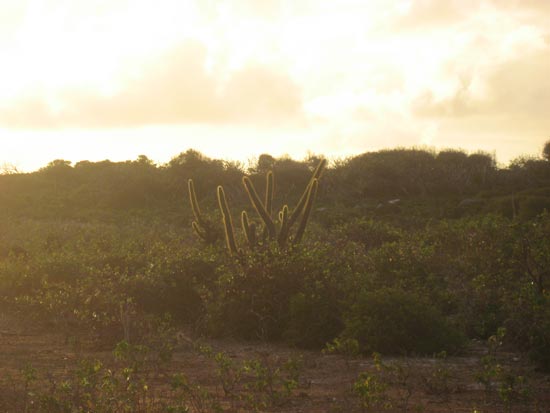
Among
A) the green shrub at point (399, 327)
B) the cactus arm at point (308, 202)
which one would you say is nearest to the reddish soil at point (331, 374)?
the green shrub at point (399, 327)

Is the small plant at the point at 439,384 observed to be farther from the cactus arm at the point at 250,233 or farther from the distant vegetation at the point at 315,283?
the cactus arm at the point at 250,233

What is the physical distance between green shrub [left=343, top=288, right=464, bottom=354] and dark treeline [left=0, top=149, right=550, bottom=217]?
16.1 m

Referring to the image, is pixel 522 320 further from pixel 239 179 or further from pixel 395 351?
pixel 239 179

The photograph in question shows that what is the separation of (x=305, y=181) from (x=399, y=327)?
21.1 meters

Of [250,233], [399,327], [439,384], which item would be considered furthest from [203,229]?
[439,384]

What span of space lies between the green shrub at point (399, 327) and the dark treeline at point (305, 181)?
16.1 metres

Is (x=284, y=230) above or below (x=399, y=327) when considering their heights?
above

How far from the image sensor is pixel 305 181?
3105 cm

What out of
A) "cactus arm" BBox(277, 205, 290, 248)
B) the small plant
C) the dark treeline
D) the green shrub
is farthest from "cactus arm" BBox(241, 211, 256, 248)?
Result: the dark treeline

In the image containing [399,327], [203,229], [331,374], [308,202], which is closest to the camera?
[331,374]

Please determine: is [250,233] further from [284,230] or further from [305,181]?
[305,181]

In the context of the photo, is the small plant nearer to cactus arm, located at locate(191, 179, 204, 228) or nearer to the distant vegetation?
the distant vegetation

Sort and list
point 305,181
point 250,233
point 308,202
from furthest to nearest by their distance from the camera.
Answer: point 305,181 < point 308,202 < point 250,233

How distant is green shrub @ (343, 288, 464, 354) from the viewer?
9938 mm
